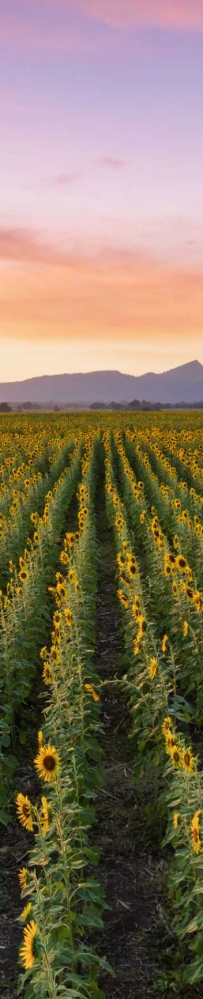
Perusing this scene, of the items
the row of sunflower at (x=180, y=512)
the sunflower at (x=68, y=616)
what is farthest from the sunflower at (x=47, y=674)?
the row of sunflower at (x=180, y=512)

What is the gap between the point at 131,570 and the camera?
361 inches

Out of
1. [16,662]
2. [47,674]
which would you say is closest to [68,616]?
[16,662]

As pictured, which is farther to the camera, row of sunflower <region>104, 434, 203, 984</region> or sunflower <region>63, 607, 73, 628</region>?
sunflower <region>63, 607, 73, 628</region>

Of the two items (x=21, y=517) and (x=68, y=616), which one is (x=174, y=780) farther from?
(x=21, y=517)

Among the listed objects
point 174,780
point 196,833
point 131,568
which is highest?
point 131,568

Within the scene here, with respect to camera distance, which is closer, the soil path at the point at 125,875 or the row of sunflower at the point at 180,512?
the soil path at the point at 125,875

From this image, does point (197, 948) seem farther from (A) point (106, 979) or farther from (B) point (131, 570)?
(B) point (131, 570)

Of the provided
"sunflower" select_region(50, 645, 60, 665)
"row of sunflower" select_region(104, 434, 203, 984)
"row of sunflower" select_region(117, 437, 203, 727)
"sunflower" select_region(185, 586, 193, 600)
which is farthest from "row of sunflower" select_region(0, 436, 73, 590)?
"sunflower" select_region(50, 645, 60, 665)

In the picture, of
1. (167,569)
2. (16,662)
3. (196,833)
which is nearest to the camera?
(196,833)

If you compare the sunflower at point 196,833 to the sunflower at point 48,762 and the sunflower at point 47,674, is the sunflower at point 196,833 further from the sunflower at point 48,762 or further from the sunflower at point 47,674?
the sunflower at point 47,674

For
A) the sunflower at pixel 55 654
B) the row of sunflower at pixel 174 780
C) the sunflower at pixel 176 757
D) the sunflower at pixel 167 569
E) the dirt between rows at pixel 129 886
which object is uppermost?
the sunflower at pixel 167 569

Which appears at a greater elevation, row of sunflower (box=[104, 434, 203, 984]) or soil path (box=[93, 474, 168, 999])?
row of sunflower (box=[104, 434, 203, 984])

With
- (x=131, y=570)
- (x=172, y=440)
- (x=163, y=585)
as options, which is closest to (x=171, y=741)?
(x=131, y=570)

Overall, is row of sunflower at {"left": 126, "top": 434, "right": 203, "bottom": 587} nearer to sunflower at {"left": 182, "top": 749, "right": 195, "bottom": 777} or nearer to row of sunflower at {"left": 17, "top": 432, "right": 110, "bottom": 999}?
row of sunflower at {"left": 17, "top": 432, "right": 110, "bottom": 999}
